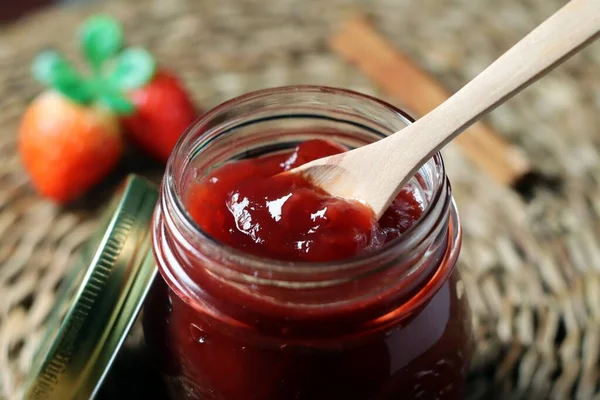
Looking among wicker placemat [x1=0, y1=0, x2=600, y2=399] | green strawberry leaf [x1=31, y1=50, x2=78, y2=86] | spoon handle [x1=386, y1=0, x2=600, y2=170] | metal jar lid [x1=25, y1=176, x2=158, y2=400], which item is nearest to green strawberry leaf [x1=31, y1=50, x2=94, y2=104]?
green strawberry leaf [x1=31, y1=50, x2=78, y2=86]

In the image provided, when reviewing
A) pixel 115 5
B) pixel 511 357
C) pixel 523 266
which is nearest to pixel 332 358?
pixel 511 357

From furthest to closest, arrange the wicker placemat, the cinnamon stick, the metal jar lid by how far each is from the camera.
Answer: the cinnamon stick, the wicker placemat, the metal jar lid

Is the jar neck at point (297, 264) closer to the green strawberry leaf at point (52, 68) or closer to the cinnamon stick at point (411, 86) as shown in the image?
the cinnamon stick at point (411, 86)

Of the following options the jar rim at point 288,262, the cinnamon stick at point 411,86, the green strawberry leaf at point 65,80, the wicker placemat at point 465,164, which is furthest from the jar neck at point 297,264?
the green strawberry leaf at point 65,80

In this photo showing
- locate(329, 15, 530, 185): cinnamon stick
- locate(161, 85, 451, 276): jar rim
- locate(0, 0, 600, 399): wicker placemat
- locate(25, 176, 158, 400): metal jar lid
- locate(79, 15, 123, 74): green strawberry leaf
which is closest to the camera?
locate(161, 85, 451, 276): jar rim

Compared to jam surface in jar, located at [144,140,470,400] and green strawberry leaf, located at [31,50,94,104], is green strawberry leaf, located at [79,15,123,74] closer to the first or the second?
green strawberry leaf, located at [31,50,94,104]

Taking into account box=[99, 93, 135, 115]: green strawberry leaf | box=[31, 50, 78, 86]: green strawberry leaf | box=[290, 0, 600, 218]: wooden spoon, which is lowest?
box=[31, 50, 78, 86]: green strawberry leaf

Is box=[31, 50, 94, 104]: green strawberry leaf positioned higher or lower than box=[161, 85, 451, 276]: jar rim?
lower

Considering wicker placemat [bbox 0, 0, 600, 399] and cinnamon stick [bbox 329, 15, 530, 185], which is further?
cinnamon stick [bbox 329, 15, 530, 185]
